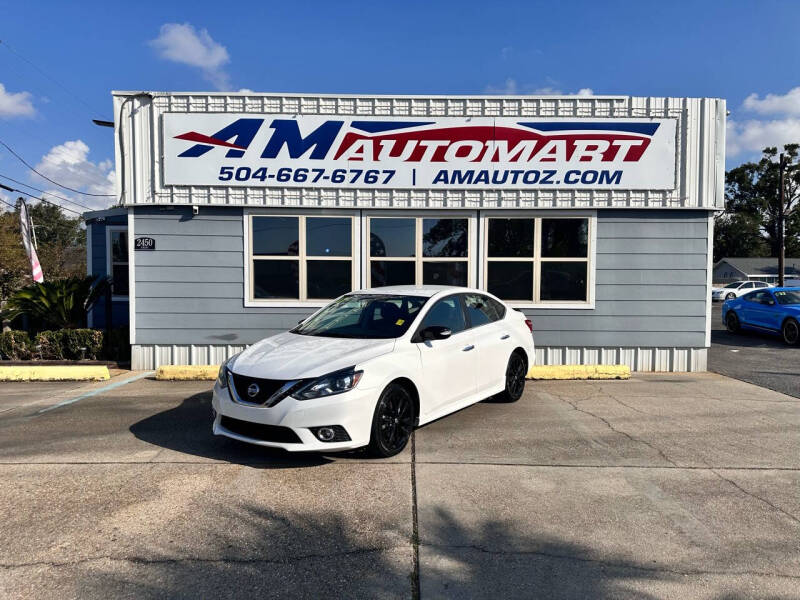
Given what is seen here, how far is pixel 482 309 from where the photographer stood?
6.75 m

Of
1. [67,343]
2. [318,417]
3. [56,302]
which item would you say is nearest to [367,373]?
[318,417]

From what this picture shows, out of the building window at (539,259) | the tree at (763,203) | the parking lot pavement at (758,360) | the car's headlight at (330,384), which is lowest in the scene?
the parking lot pavement at (758,360)

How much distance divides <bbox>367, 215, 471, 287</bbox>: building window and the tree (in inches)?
2846

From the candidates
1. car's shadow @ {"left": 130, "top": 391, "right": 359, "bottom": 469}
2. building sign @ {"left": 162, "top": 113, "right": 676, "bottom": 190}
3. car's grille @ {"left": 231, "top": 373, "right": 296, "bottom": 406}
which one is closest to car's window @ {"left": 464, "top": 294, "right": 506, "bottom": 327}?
car's shadow @ {"left": 130, "top": 391, "right": 359, "bottom": 469}

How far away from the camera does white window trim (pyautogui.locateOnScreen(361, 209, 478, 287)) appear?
31.8ft

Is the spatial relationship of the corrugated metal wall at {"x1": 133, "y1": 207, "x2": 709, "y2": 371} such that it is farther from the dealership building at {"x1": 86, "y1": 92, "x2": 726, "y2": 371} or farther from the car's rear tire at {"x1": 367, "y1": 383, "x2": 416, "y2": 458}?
the car's rear tire at {"x1": 367, "y1": 383, "x2": 416, "y2": 458}

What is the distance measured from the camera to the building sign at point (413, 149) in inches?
372

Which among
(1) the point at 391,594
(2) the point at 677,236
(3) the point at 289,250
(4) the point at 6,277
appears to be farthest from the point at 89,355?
(4) the point at 6,277

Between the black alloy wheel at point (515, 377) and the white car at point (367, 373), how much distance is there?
99 mm

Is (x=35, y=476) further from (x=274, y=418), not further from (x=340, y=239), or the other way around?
(x=340, y=239)

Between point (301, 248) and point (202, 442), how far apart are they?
4.87 metres

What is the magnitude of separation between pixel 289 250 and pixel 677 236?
6.78 m

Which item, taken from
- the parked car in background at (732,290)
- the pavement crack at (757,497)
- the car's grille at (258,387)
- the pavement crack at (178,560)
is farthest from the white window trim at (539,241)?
the parked car in background at (732,290)

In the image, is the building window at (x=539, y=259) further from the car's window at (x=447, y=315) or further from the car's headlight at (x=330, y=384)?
the car's headlight at (x=330, y=384)
